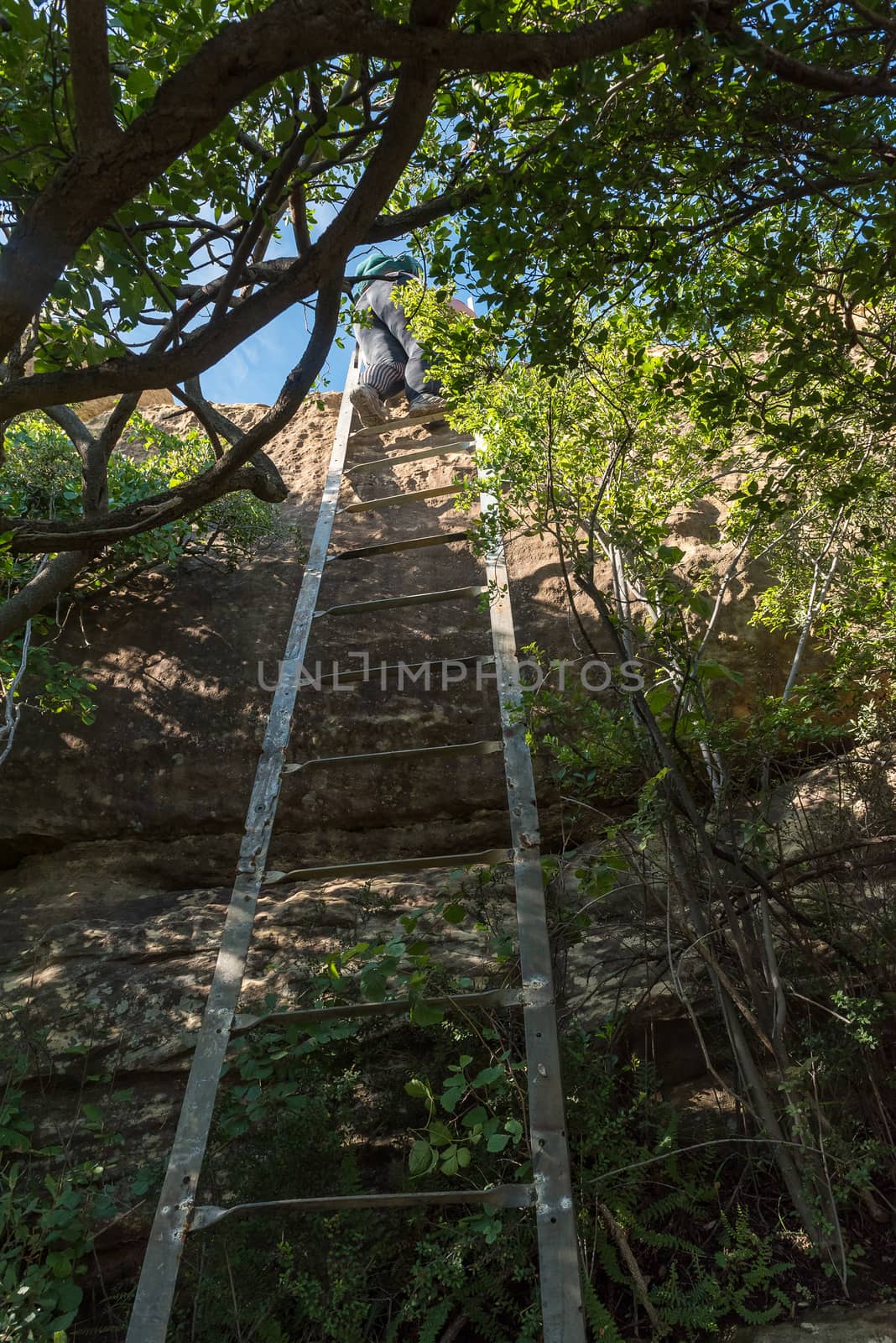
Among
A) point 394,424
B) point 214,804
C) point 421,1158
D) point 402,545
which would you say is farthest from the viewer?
point 394,424

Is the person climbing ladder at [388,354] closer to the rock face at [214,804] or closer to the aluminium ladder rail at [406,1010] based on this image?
the rock face at [214,804]

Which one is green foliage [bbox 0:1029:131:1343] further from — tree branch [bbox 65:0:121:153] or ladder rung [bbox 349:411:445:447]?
ladder rung [bbox 349:411:445:447]

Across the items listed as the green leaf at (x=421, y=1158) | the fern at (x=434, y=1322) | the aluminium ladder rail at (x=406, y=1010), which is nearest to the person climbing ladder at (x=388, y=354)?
the aluminium ladder rail at (x=406, y=1010)

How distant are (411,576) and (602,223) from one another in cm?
251

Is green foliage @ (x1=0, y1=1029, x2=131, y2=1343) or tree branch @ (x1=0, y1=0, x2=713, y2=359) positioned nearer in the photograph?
tree branch @ (x1=0, y1=0, x2=713, y2=359)

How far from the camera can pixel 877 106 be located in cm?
251

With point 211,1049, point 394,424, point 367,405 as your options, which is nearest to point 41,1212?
point 211,1049

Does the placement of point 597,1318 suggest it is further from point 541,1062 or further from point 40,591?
point 40,591

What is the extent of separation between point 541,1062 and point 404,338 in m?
5.57

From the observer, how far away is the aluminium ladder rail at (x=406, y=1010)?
1.98 m

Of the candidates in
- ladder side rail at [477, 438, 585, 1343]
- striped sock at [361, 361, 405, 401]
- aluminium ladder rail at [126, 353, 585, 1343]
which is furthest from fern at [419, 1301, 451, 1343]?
striped sock at [361, 361, 405, 401]

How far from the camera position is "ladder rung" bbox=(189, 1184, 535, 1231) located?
6.64 feet

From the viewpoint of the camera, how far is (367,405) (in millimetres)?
5617

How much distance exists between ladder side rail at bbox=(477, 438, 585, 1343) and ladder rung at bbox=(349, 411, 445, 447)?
2281 mm
